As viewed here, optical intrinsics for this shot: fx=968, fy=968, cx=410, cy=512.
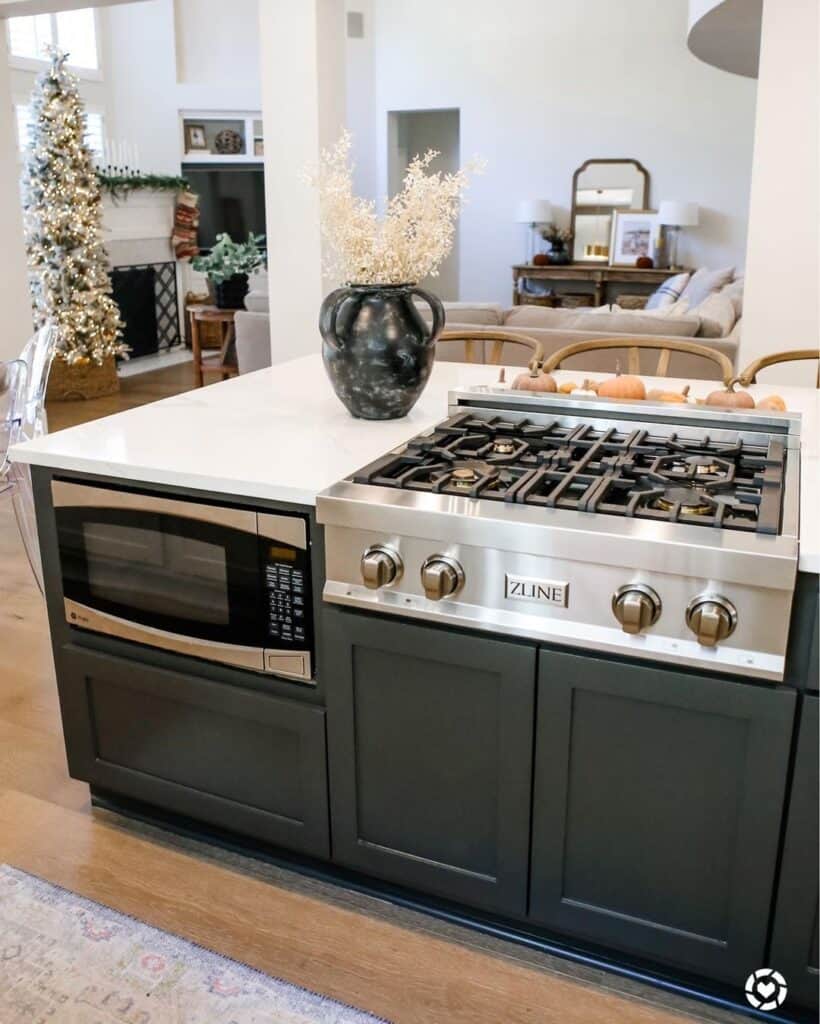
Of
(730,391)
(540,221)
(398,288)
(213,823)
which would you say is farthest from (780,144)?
(540,221)

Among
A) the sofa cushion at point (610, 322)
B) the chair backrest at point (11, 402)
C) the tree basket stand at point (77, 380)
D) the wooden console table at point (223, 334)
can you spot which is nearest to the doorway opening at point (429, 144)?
the wooden console table at point (223, 334)

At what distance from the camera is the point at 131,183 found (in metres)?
8.66

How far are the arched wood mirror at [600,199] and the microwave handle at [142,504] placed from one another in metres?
8.17

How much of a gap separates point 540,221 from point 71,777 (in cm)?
821

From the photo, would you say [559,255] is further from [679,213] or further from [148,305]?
Result: [148,305]

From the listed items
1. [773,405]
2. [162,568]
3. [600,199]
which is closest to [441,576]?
[162,568]

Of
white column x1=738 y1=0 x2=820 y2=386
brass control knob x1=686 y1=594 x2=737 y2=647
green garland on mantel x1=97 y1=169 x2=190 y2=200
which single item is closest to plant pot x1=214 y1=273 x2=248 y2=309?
green garland on mantel x1=97 y1=169 x2=190 y2=200

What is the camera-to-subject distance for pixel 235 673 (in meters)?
1.96

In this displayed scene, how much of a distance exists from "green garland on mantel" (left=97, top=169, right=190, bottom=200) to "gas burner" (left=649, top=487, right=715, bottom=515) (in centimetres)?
759

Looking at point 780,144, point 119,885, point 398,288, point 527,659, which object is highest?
point 780,144

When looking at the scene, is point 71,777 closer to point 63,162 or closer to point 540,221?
point 63,162

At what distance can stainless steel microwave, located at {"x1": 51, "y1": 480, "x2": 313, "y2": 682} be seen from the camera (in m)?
1.84

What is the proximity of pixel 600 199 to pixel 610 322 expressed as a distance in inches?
210

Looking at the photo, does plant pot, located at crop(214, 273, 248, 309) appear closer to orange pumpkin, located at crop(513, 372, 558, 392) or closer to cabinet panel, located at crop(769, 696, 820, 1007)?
orange pumpkin, located at crop(513, 372, 558, 392)
